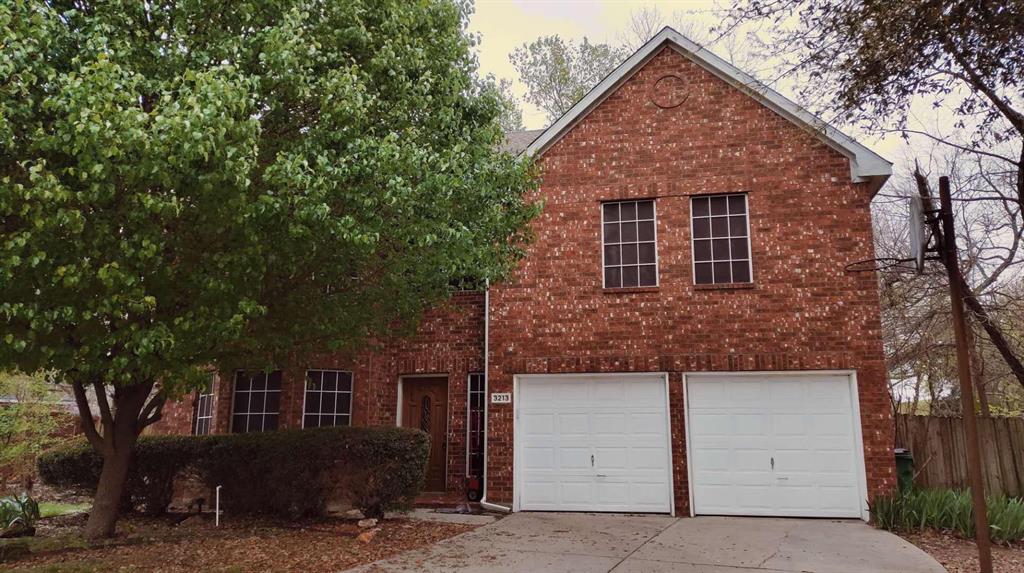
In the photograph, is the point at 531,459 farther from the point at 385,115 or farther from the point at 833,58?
the point at 833,58

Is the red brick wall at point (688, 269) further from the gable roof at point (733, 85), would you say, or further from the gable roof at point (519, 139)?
the gable roof at point (519, 139)

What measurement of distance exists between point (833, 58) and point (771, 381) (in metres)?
5.48

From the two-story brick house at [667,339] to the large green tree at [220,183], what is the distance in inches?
105

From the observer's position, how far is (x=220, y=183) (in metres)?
6.71

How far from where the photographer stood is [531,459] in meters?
11.6

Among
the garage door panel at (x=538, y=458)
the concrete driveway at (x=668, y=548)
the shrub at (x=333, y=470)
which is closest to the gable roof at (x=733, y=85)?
the garage door panel at (x=538, y=458)

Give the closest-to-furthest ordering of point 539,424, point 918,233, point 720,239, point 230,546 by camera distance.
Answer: point 918,233 < point 230,546 < point 720,239 < point 539,424

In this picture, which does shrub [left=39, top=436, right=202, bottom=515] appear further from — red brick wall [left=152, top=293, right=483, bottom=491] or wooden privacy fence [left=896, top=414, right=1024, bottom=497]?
wooden privacy fence [left=896, top=414, right=1024, bottom=497]

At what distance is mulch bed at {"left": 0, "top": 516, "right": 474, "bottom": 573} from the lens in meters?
7.38

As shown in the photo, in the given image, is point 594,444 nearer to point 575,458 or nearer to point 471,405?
point 575,458

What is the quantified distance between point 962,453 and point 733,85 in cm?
700

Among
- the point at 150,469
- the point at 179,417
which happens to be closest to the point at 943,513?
the point at 150,469

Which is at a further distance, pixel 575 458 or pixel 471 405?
pixel 471 405

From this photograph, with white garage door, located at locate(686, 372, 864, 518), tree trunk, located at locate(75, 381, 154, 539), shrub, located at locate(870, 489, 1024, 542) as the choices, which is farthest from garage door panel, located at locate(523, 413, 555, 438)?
tree trunk, located at locate(75, 381, 154, 539)
